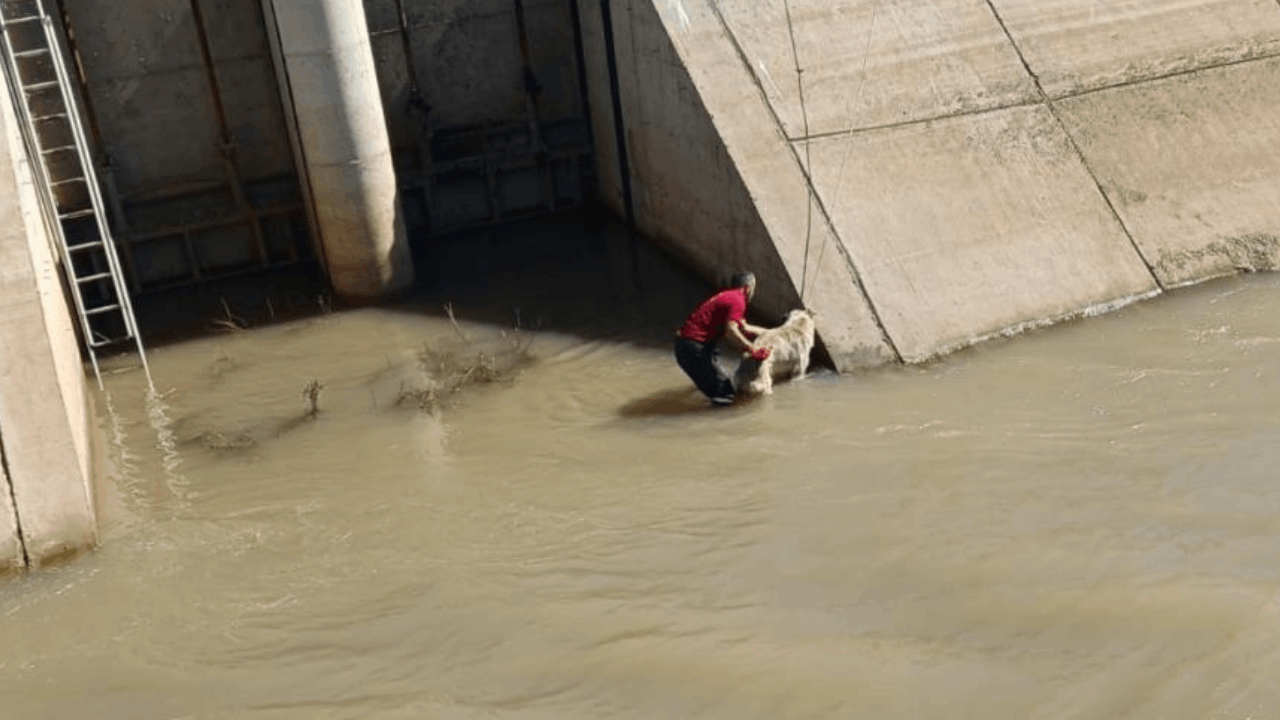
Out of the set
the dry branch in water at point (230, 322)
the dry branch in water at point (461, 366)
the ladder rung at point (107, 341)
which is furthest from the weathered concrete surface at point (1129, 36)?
the ladder rung at point (107, 341)

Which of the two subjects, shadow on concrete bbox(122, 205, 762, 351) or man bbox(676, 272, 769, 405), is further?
shadow on concrete bbox(122, 205, 762, 351)

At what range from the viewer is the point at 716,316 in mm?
10992

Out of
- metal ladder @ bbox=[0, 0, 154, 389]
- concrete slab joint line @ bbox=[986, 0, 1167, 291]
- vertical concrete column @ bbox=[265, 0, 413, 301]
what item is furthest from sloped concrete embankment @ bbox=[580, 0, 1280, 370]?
metal ladder @ bbox=[0, 0, 154, 389]

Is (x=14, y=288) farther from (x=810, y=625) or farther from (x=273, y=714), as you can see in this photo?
(x=810, y=625)

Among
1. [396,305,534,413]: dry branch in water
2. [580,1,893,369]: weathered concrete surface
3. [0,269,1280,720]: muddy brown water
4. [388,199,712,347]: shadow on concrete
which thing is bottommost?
[0,269,1280,720]: muddy brown water

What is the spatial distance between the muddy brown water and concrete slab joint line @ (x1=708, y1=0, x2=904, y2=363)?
536mm

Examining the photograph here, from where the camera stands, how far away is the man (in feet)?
35.9

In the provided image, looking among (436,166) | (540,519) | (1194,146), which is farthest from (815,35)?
(540,519)

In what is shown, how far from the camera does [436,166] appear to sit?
1545 centimetres

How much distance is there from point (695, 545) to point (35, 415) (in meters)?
4.64

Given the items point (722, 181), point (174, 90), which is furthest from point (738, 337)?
point (174, 90)

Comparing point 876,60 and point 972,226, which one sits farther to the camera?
point 876,60

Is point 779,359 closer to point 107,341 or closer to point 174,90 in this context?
point 107,341

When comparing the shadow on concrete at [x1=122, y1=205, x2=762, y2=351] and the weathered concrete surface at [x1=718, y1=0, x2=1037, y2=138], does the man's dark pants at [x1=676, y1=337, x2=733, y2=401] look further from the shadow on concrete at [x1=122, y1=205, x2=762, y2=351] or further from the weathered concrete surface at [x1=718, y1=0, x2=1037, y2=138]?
the weathered concrete surface at [x1=718, y1=0, x2=1037, y2=138]
